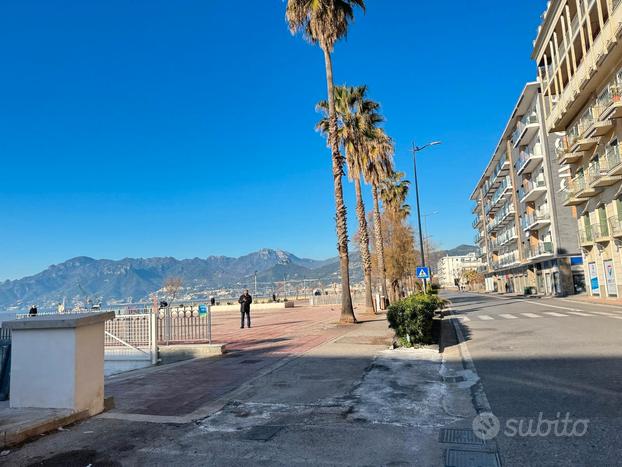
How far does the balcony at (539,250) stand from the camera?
153ft

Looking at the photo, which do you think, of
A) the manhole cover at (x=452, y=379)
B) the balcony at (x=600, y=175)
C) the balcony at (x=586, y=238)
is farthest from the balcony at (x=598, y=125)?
the manhole cover at (x=452, y=379)

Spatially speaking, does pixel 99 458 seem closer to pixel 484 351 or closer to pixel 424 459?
pixel 424 459

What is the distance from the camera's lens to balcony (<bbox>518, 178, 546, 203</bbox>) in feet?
157

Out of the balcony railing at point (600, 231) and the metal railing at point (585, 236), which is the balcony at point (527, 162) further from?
the balcony railing at point (600, 231)

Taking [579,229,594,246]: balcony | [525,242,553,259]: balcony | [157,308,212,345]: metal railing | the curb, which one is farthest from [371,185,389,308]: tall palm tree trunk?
the curb

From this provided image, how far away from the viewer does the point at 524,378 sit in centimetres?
773

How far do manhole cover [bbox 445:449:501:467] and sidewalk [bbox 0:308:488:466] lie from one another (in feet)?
0.40

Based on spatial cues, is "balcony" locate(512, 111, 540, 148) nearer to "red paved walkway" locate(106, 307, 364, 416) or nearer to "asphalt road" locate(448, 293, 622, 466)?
"asphalt road" locate(448, 293, 622, 466)

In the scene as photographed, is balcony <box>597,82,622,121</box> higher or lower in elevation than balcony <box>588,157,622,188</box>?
higher

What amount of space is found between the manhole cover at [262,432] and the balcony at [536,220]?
48.7 metres

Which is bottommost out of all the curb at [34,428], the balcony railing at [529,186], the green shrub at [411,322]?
the curb at [34,428]

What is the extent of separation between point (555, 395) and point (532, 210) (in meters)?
→ 52.6

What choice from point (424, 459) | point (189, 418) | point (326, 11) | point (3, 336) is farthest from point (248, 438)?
point (326, 11)

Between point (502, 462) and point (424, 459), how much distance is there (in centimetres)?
68
